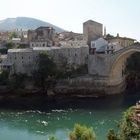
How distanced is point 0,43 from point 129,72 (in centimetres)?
1528

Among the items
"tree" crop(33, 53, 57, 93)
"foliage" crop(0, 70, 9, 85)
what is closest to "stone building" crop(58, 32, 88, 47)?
"tree" crop(33, 53, 57, 93)

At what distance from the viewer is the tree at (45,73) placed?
4362cm

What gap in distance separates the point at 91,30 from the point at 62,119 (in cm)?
2285

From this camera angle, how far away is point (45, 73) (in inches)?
1718

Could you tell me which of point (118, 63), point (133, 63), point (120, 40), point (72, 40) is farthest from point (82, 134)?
point (120, 40)

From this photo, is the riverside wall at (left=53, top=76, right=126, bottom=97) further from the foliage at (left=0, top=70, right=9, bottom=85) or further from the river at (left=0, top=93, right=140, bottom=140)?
the foliage at (left=0, top=70, right=9, bottom=85)

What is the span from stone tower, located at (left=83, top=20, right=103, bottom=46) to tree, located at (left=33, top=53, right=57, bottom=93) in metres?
10.7

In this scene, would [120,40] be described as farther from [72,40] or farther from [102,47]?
[72,40]

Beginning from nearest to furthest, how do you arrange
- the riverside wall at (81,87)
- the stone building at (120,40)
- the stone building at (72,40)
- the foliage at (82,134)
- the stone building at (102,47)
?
the foliage at (82,134) < the riverside wall at (81,87) < the stone building at (102,47) < the stone building at (72,40) < the stone building at (120,40)

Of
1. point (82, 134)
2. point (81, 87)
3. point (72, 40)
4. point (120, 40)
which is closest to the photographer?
point (82, 134)

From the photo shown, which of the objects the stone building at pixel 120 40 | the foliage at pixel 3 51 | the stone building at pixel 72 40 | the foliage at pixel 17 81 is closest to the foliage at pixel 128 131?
the foliage at pixel 17 81

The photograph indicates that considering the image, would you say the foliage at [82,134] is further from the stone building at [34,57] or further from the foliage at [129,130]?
the stone building at [34,57]

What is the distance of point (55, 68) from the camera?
4441cm

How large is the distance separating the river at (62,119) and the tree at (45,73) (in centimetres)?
333
